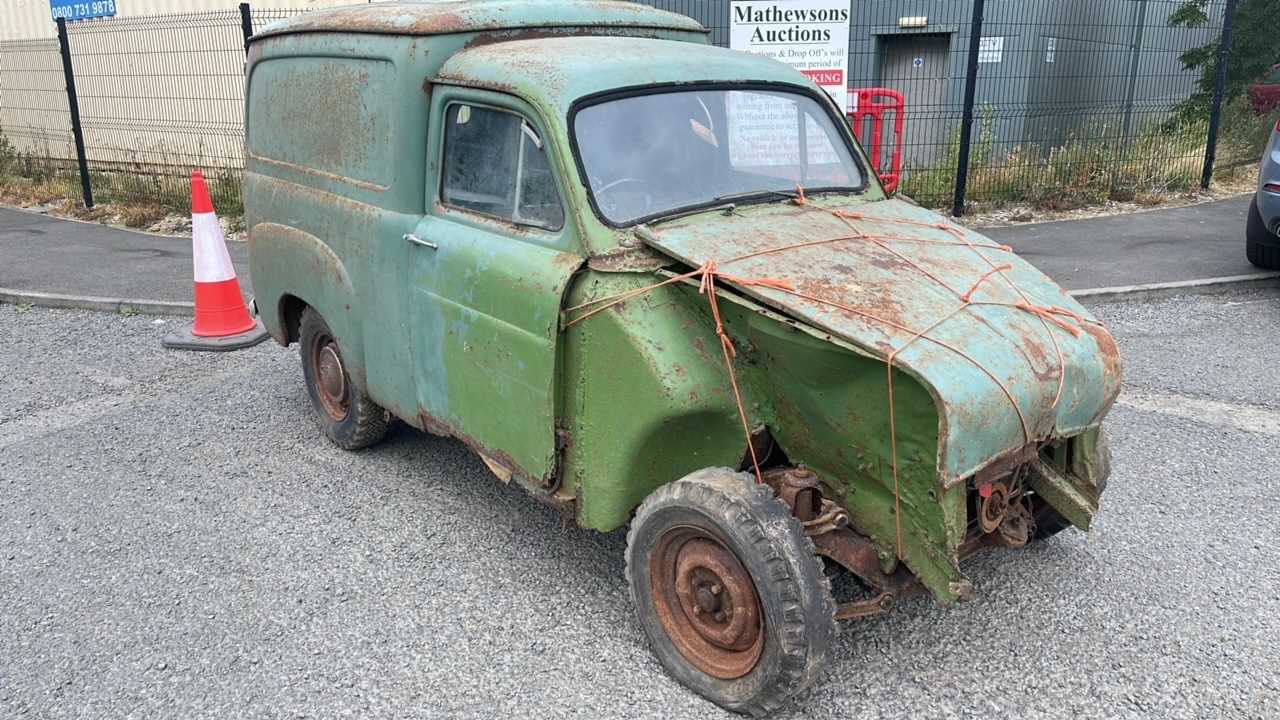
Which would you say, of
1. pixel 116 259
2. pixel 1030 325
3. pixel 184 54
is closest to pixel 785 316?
pixel 1030 325

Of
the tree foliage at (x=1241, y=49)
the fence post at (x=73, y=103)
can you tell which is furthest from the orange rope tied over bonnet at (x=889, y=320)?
the fence post at (x=73, y=103)

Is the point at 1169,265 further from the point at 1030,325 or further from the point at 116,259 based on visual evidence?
the point at 116,259

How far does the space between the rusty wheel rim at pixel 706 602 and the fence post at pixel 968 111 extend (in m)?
7.89

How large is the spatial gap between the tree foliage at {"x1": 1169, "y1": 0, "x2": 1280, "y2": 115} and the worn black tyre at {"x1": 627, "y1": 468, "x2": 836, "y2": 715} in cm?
1156

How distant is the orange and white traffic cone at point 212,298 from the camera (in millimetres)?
6629

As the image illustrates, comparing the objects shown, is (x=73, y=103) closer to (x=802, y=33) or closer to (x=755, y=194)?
(x=802, y=33)

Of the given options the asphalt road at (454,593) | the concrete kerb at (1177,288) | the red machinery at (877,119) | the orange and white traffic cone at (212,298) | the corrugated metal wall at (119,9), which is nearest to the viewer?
the asphalt road at (454,593)

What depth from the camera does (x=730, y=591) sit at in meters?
3.01

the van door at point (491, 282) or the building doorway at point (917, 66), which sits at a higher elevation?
the building doorway at point (917, 66)

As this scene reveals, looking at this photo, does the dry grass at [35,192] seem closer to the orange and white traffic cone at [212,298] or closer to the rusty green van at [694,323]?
the orange and white traffic cone at [212,298]

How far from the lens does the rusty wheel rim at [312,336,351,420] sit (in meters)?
5.01

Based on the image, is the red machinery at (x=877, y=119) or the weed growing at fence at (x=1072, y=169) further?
the weed growing at fence at (x=1072, y=169)

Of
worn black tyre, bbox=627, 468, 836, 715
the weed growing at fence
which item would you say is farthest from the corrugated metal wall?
worn black tyre, bbox=627, 468, 836, 715

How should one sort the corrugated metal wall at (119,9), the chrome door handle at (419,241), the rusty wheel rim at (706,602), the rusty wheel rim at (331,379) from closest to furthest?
the rusty wheel rim at (706,602)
the chrome door handle at (419,241)
the rusty wheel rim at (331,379)
the corrugated metal wall at (119,9)
